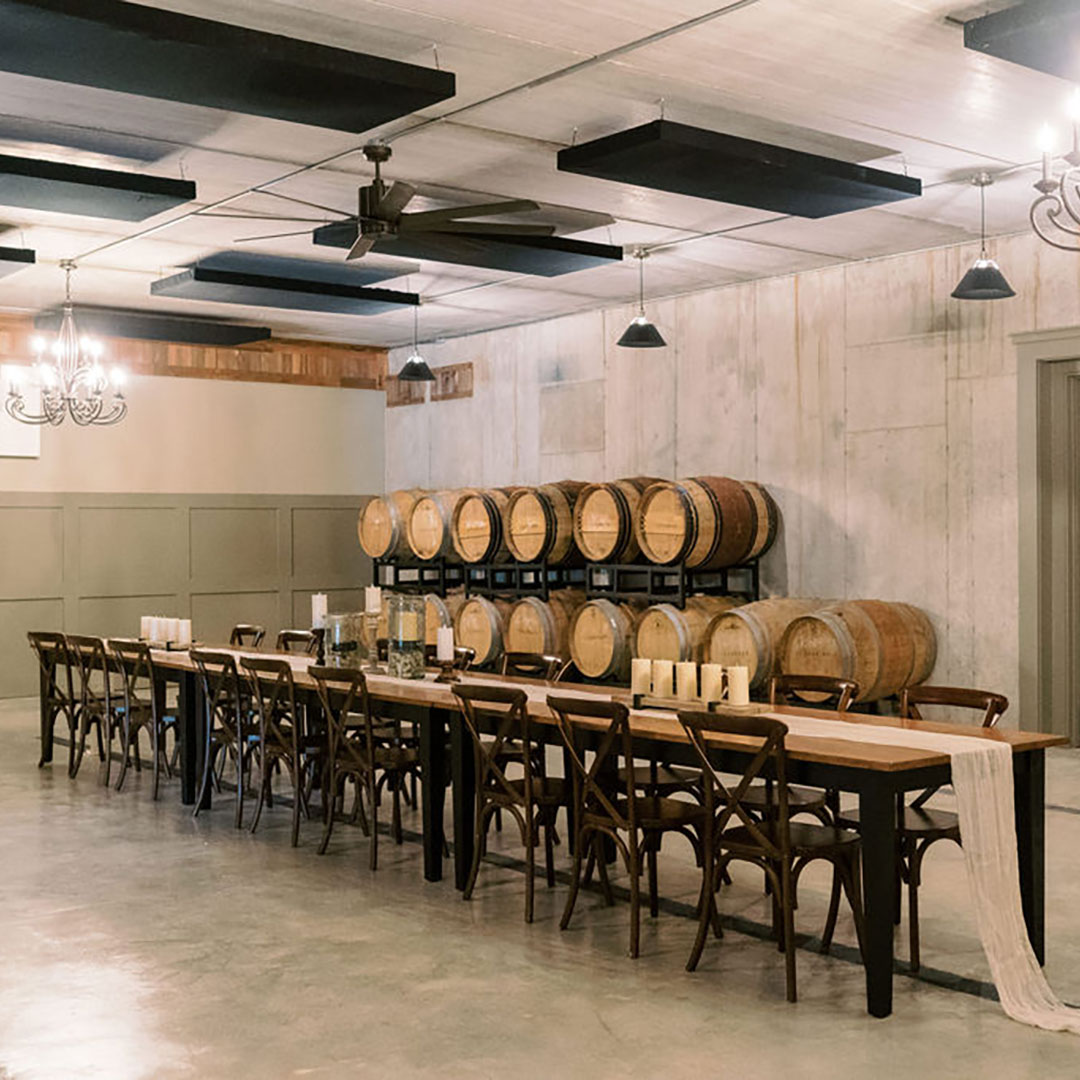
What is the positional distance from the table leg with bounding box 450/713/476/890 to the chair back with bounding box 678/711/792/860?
4.11 feet

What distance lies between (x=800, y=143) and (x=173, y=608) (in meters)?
7.96

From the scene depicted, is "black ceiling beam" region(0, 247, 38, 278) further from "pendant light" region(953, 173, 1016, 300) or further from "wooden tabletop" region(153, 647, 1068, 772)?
"pendant light" region(953, 173, 1016, 300)

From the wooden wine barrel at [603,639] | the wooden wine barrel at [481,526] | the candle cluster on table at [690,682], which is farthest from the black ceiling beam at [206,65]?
the wooden wine barrel at [481,526]

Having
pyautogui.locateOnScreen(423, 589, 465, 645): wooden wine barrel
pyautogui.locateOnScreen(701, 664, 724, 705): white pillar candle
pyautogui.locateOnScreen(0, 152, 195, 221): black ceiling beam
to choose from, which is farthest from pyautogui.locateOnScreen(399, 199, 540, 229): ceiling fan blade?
pyautogui.locateOnScreen(423, 589, 465, 645): wooden wine barrel

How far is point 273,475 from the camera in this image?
519 inches

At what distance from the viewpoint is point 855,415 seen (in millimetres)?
9383

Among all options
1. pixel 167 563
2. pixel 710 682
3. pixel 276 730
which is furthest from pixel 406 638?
pixel 167 563

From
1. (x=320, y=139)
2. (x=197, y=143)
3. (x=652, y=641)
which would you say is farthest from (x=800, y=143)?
(x=652, y=641)

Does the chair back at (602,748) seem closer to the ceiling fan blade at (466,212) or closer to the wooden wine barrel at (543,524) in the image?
the ceiling fan blade at (466,212)

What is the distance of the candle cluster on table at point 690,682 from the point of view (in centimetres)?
505

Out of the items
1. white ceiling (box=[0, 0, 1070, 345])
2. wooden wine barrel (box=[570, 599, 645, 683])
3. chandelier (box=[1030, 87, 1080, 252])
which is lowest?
wooden wine barrel (box=[570, 599, 645, 683])

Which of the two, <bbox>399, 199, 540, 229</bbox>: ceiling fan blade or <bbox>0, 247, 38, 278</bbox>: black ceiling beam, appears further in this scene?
<bbox>0, 247, 38, 278</bbox>: black ceiling beam

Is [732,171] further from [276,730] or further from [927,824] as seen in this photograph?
[276,730]

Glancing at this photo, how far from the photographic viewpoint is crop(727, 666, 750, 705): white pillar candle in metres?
5.03
